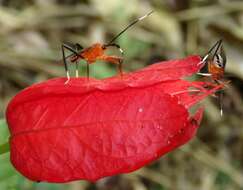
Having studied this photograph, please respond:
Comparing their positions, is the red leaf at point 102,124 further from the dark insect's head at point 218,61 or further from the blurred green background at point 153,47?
the blurred green background at point 153,47

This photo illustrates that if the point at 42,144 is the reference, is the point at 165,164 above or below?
below

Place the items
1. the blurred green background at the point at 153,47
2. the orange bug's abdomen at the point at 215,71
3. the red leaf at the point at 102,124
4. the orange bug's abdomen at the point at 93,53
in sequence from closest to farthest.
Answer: the red leaf at the point at 102,124 → the orange bug's abdomen at the point at 215,71 → the orange bug's abdomen at the point at 93,53 → the blurred green background at the point at 153,47

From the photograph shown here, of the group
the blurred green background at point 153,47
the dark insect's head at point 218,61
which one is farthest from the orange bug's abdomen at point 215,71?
the blurred green background at point 153,47

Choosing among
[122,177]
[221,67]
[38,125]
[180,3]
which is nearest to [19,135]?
[38,125]

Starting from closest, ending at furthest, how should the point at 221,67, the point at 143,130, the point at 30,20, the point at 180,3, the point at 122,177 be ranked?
the point at 143,130 < the point at 221,67 < the point at 122,177 < the point at 30,20 < the point at 180,3

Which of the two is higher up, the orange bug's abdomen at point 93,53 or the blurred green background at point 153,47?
the orange bug's abdomen at point 93,53

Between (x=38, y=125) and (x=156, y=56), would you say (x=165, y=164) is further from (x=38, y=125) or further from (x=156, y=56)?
(x=38, y=125)
